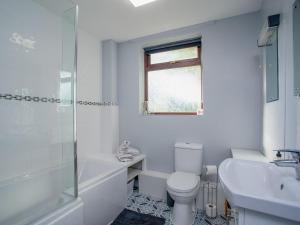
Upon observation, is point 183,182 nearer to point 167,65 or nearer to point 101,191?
point 101,191

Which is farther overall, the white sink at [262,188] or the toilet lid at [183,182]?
the toilet lid at [183,182]

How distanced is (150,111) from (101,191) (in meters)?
1.49

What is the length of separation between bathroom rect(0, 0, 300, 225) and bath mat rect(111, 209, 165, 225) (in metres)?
0.02

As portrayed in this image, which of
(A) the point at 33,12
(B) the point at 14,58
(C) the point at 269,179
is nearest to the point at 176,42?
(A) the point at 33,12

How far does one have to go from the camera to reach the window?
2.54 m

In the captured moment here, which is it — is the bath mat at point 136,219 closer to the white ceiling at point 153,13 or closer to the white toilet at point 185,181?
the white toilet at point 185,181

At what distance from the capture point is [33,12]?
1.80m

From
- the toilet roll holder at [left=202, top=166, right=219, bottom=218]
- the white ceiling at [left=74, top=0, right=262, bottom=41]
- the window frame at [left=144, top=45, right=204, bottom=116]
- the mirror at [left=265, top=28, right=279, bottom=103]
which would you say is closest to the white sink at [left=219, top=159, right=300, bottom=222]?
the mirror at [left=265, top=28, right=279, bottom=103]

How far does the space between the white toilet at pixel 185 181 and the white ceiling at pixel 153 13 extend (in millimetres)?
1640

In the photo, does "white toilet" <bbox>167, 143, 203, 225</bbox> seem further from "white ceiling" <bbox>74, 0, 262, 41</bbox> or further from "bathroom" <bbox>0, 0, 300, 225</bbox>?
"white ceiling" <bbox>74, 0, 262, 41</bbox>

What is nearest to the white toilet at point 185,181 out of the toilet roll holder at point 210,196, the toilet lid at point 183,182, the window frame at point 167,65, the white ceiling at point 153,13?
the toilet lid at point 183,182

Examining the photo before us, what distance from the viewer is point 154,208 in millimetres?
2150

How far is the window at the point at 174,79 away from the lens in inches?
100

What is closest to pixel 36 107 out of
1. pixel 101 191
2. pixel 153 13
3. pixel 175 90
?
pixel 101 191
